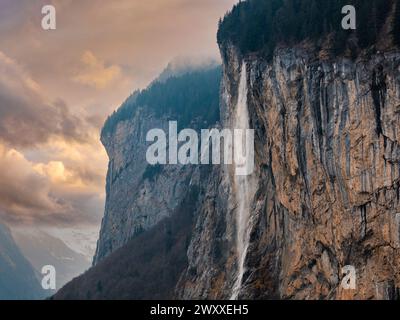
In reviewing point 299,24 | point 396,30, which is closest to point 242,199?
point 299,24

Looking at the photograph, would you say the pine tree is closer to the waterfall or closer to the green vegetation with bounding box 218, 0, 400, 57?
the green vegetation with bounding box 218, 0, 400, 57

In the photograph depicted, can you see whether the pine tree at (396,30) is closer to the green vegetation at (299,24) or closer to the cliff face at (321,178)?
the green vegetation at (299,24)

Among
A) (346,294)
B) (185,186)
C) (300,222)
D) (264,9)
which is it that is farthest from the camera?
(185,186)

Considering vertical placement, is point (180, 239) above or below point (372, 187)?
above

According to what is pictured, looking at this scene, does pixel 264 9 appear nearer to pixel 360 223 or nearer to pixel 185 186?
pixel 360 223

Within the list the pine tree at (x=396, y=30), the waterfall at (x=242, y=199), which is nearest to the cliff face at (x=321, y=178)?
the waterfall at (x=242, y=199)

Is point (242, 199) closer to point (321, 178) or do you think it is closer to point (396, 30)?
point (321, 178)
